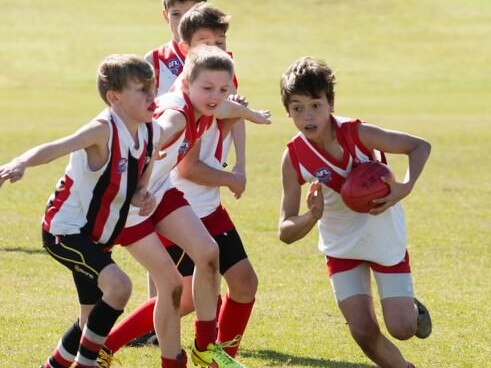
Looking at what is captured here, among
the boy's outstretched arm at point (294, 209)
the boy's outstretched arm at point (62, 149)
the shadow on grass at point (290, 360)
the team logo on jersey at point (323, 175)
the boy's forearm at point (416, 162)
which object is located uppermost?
the boy's outstretched arm at point (62, 149)

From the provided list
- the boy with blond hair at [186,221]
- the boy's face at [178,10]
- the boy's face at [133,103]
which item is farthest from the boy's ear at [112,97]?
the boy's face at [178,10]

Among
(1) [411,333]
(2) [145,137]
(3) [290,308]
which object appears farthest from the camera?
(3) [290,308]

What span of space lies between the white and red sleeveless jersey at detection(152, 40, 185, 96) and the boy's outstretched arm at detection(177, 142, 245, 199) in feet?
3.22

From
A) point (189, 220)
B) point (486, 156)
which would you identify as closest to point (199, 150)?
point (189, 220)

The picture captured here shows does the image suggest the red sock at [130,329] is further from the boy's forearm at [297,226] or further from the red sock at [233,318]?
the boy's forearm at [297,226]

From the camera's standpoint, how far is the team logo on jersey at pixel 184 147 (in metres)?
6.17

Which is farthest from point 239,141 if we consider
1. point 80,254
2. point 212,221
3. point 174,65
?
point 80,254

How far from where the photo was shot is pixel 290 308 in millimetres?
8312

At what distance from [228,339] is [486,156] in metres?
13.5

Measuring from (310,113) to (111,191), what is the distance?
117 centimetres

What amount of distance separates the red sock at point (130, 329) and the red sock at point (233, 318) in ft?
1.43

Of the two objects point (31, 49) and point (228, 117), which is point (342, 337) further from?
point (31, 49)

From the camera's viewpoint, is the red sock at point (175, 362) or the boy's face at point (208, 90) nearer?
the red sock at point (175, 362)

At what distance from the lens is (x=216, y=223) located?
6605 mm
